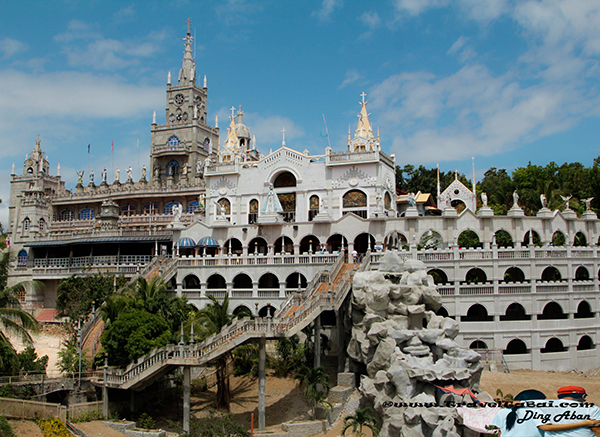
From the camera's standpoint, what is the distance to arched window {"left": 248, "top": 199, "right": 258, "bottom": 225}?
52031mm

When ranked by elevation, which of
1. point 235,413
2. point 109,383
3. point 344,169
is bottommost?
point 235,413

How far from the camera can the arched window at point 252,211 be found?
52031mm

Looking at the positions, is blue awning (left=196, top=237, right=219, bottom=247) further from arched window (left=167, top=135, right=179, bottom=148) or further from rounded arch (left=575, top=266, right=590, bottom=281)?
rounded arch (left=575, top=266, right=590, bottom=281)

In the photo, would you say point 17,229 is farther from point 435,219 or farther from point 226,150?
point 435,219

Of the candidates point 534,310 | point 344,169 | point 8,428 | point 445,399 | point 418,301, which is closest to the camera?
point 8,428

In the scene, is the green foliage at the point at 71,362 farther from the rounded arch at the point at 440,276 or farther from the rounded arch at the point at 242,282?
the rounded arch at the point at 440,276

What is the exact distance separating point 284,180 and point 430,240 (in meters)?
15.3

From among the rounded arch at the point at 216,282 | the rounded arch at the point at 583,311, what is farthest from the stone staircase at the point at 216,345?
the rounded arch at the point at 583,311

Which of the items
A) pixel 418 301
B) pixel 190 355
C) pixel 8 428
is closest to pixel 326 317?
pixel 418 301

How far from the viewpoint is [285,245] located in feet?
161

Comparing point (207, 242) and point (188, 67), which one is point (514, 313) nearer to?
point (207, 242)

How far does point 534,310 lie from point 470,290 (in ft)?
15.5

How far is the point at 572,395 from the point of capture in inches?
531

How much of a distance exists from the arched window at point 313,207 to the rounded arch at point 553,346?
21.2m
